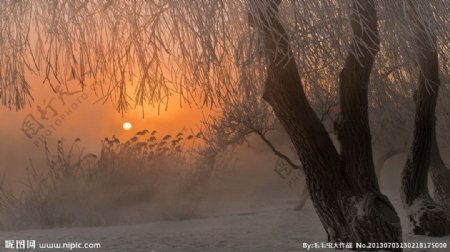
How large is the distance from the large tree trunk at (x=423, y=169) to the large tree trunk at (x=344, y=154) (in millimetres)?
2229

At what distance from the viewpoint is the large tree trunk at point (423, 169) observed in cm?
901

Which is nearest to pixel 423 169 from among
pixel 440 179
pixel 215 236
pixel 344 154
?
pixel 440 179

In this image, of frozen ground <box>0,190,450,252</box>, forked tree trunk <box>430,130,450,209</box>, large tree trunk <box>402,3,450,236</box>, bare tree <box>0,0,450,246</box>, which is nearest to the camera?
bare tree <box>0,0,450,246</box>

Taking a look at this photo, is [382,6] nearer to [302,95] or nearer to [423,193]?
[302,95]

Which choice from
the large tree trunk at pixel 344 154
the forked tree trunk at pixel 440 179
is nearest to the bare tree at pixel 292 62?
the large tree trunk at pixel 344 154

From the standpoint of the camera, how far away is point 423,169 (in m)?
9.27

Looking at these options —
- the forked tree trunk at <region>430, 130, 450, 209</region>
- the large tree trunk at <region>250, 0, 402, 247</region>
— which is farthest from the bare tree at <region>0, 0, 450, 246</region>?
→ the forked tree trunk at <region>430, 130, 450, 209</region>

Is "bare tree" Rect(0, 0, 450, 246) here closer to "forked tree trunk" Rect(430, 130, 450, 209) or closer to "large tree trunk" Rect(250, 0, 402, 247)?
"large tree trunk" Rect(250, 0, 402, 247)

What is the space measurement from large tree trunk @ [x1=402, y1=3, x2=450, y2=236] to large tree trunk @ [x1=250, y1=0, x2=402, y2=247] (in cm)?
223

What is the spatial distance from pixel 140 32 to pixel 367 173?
3.33m

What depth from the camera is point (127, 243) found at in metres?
9.32

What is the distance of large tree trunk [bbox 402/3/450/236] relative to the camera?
9.01 meters

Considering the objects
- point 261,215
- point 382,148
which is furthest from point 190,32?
point 382,148

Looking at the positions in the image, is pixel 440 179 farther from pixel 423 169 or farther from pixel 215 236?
pixel 215 236
